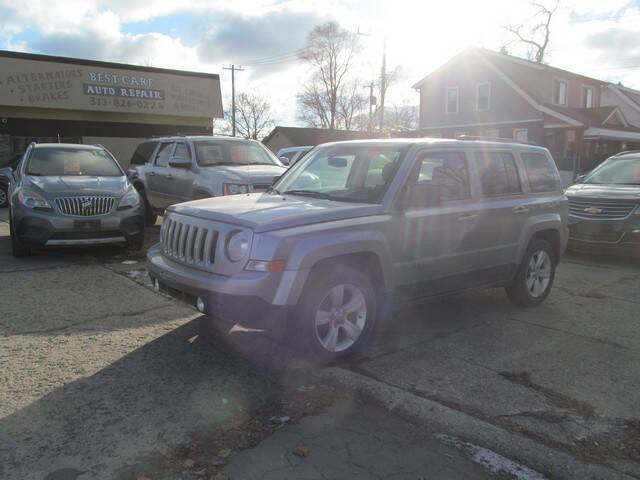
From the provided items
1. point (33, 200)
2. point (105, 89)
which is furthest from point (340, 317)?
point (105, 89)

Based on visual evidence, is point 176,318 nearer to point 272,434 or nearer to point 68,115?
point 272,434

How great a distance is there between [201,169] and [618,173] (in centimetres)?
741

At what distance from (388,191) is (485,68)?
1187 inches

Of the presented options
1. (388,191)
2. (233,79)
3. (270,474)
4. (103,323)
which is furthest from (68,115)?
(233,79)

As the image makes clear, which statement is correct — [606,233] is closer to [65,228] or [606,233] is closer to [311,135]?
[65,228]

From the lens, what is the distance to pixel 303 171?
5531 millimetres

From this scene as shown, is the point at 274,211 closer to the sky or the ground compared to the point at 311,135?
closer to the ground

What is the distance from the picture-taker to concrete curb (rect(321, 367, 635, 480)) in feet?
9.69

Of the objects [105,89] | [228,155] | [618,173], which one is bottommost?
[618,173]

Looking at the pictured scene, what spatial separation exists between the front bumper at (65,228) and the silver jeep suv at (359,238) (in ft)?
11.1

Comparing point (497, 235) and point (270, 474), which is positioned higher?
point (497, 235)

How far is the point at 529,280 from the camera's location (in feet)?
19.8

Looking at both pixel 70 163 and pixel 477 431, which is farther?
pixel 70 163

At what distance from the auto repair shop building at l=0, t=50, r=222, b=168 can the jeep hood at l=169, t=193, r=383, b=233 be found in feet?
60.6
